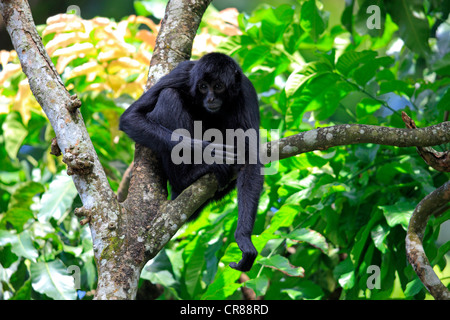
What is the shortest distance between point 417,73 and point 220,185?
11.9 ft

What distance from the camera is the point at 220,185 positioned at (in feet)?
13.5

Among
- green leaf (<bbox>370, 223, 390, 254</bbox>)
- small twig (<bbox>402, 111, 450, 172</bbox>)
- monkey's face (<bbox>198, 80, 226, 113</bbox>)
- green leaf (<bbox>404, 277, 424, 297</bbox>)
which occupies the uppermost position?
monkey's face (<bbox>198, 80, 226, 113</bbox>)

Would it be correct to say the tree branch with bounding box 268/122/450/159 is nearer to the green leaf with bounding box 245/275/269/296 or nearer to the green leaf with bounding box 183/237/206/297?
the green leaf with bounding box 245/275/269/296

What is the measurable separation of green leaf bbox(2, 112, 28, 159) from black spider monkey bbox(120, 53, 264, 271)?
2.46m

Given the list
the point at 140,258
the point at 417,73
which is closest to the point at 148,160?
the point at 140,258

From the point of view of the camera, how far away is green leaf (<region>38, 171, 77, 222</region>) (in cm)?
515

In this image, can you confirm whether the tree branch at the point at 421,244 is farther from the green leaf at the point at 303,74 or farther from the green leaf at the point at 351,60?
the green leaf at the point at 351,60

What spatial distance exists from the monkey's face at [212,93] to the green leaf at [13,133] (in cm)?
277

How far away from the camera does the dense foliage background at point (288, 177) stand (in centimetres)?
494

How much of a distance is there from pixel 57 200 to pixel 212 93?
2.00 metres

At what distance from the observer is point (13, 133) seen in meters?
6.31

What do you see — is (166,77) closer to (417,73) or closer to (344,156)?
(344,156)

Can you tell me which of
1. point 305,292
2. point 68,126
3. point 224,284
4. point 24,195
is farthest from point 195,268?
A: point 68,126

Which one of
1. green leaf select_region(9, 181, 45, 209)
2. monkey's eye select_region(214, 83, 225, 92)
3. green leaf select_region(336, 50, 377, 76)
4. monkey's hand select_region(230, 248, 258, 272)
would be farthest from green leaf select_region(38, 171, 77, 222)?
green leaf select_region(336, 50, 377, 76)
